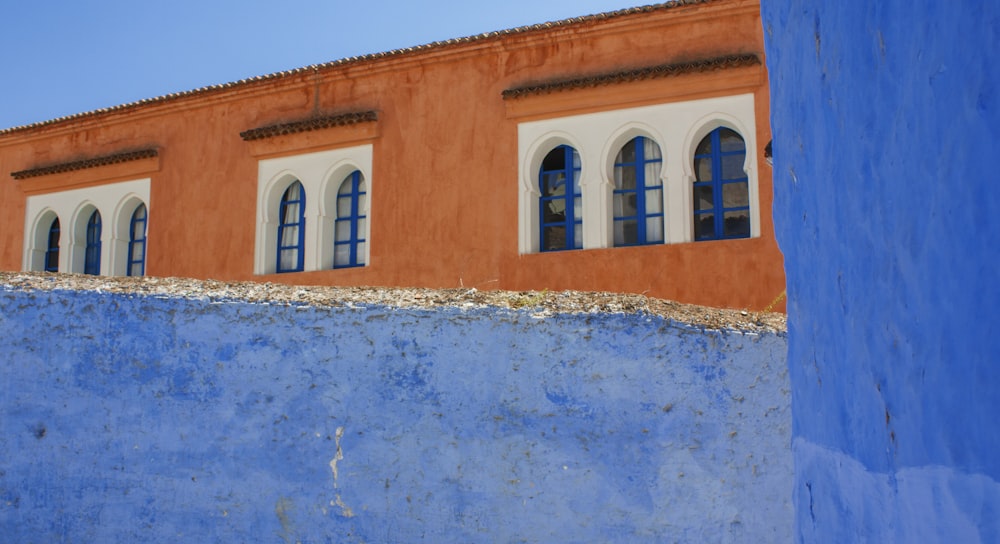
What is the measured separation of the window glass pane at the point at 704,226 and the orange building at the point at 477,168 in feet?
0.08

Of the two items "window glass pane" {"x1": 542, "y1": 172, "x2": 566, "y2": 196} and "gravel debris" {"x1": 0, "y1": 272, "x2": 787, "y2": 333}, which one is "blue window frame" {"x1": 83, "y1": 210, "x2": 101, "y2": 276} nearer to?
"window glass pane" {"x1": 542, "y1": 172, "x2": 566, "y2": 196}

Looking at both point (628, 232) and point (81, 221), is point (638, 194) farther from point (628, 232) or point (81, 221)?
point (81, 221)

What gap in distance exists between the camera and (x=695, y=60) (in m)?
12.3

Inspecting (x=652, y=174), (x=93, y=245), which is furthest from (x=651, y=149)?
(x=93, y=245)

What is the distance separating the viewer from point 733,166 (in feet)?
40.2

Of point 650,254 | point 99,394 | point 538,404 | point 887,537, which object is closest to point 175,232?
point 650,254

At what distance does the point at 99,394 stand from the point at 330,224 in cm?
901

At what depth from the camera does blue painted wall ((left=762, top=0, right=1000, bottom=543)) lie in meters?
2.08

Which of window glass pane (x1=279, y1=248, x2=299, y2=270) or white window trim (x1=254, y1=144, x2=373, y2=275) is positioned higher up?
white window trim (x1=254, y1=144, x2=373, y2=275)

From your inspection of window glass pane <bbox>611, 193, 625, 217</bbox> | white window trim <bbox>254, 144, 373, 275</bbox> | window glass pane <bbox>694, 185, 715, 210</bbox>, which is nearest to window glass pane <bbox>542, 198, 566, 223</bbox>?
window glass pane <bbox>611, 193, 625, 217</bbox>

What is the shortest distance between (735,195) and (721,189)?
0.64 feet

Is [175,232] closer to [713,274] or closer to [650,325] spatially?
[713,274]

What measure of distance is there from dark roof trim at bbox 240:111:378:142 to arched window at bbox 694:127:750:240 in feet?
16.1

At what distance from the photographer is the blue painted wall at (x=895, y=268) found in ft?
6.82
